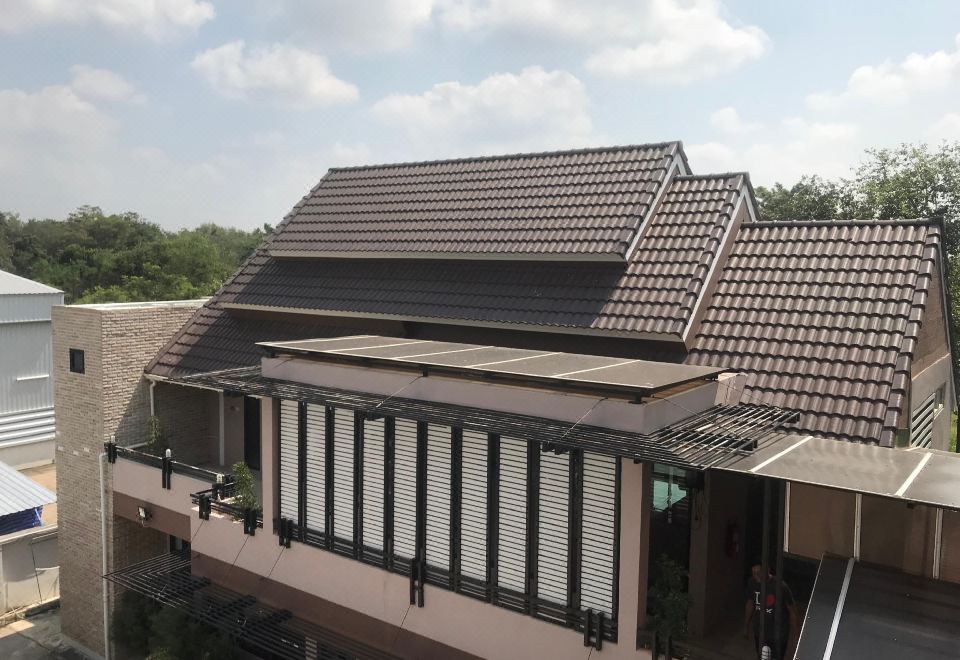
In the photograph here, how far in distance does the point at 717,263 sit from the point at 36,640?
2054 centimetres

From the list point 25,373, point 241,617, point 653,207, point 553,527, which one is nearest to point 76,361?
point 241,617

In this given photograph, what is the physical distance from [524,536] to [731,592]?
148 inches

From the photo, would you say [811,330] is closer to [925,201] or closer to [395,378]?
[395,378]

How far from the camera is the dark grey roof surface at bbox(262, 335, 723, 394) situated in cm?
1012

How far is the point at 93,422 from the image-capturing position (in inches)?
744

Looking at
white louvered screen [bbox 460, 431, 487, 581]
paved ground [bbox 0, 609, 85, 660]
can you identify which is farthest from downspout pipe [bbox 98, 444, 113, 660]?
white louvered screen [bbox 460, 431, 487, 581]

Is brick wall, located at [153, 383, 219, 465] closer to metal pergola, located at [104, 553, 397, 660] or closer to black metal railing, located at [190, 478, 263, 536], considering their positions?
black metal railing, located at [190, 478, 263, 536]

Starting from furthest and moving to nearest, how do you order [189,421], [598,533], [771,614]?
[189,421], [598,533], [771,614]

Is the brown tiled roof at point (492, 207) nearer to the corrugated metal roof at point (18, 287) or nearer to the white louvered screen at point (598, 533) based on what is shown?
the white louvered screen at point (598, 533)

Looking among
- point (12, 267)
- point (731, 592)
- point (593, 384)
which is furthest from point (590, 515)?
point (12, 267)

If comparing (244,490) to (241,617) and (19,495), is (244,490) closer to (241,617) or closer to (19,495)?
(241,617)

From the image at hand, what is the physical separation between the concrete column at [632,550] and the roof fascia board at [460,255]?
251 inches

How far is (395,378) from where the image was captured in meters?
12.4

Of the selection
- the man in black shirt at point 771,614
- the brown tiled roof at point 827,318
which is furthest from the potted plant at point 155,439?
the man in black shirt at point 771,614
